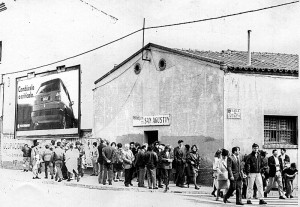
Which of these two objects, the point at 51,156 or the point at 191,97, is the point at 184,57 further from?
the point at 51,156

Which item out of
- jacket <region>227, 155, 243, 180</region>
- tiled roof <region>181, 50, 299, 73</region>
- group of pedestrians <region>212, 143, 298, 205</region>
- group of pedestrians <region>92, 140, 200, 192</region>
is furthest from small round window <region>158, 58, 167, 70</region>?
jacket <region>227, 155, 243, 180</region>

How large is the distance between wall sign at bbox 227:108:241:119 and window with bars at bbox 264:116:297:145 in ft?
3.75

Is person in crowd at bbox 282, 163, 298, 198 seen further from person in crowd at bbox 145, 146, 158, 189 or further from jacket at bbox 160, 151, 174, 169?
person in crowd at bbox 145, 146, 158, 189

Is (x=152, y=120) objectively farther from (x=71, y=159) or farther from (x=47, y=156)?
(x=47, y=156)

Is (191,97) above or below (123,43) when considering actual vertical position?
below

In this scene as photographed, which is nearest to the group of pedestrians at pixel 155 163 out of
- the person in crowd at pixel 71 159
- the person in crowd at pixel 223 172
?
the person in crowd at pixel 71 159

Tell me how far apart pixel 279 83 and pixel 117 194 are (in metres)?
7.03

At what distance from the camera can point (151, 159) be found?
1650 centimetres

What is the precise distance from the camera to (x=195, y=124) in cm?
1853

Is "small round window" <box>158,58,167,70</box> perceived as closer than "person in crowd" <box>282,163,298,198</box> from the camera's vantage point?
No

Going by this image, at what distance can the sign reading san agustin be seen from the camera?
19750 mm

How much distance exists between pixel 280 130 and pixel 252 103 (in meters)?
1.65

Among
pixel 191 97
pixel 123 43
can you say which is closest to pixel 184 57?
pixel 191 97

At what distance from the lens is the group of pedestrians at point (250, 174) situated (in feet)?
43.0
